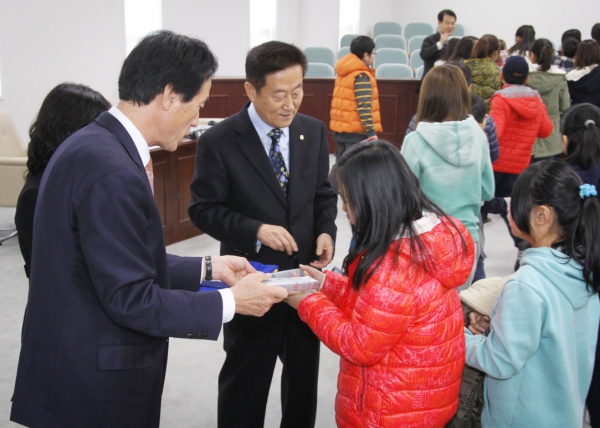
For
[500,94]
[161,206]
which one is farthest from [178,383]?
[500,94]

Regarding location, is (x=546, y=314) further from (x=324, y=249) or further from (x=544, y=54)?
(x=544, y=54)

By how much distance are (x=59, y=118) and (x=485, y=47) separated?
14.5 ft

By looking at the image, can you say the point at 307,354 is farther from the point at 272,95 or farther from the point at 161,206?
the point at 161,206

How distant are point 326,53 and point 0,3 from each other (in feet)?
19.7

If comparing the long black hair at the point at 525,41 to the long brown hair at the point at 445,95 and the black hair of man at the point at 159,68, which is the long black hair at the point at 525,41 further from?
the black hair of man at the point at 159,68

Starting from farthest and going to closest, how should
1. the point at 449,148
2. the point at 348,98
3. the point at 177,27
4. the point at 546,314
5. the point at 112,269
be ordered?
the point at 177,27 → the point at 348,98 → the point at 449,148 → the point at 546,314 → the point at 112,269

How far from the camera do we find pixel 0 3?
6980 mm

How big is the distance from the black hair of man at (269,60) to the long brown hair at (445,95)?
0.91 metres

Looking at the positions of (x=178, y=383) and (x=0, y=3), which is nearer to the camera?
(x=178, y=383)

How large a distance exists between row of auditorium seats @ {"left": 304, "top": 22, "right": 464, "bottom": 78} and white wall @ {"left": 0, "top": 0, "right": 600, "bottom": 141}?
28.4 inches

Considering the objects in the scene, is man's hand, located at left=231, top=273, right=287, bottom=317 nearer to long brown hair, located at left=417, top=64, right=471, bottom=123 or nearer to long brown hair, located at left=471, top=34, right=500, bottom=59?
long brown hair, located at left=417, top=64, right=471, bottom=123

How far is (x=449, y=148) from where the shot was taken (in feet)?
9.73

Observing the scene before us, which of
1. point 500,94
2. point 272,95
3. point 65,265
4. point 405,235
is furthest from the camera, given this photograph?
point 500,94

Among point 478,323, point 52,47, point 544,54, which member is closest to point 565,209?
point 478,323
